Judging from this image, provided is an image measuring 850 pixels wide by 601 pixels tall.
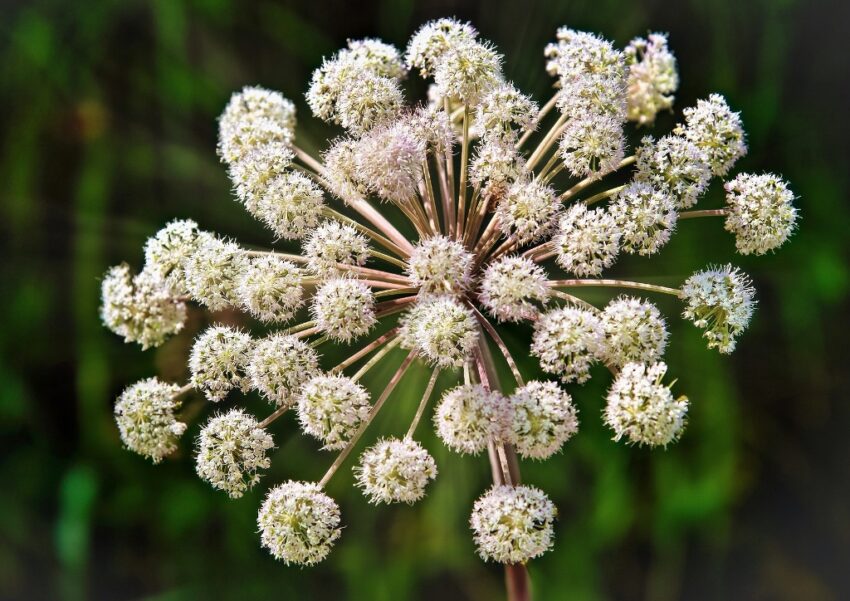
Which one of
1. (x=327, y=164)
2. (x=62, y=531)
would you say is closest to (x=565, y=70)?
(x=327, y=164)

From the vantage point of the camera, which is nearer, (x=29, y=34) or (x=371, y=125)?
(x=371, y=125)

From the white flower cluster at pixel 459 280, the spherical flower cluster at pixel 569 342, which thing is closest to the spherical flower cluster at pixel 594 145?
the white flower cluster at pixel 459 280

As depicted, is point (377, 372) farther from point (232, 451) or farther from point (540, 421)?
point (540, 421)

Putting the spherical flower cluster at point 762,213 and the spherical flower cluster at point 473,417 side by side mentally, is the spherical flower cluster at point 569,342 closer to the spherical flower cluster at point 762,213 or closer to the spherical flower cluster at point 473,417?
the spherical flower cluster at point 473,417

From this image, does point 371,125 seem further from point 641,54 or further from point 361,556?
point 361,556

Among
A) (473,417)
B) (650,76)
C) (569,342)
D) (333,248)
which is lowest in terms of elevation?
(473,417)

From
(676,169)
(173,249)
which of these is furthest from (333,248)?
(676,169)
